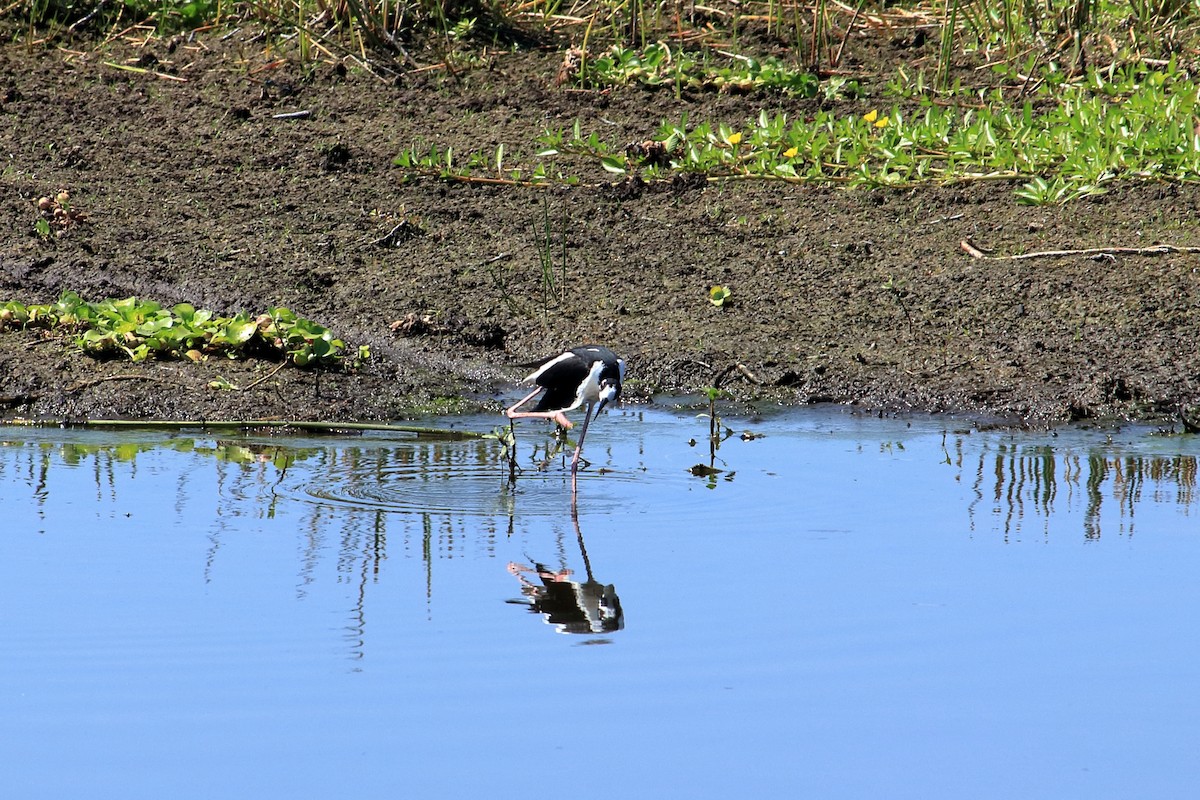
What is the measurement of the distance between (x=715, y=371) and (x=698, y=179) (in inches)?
80.1

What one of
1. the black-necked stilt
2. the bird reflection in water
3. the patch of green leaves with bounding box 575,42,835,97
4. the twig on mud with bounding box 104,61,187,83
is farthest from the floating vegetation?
the patch of green leaves with bounding box 575,42,835,97

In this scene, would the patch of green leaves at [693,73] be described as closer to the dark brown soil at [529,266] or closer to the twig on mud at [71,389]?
the dark brown soil at [529,266]

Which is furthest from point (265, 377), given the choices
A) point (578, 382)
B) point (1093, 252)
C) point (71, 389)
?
point (1093, 252)

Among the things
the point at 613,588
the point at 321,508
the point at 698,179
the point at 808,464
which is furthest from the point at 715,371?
the point at 613,588

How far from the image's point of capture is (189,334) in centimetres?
729

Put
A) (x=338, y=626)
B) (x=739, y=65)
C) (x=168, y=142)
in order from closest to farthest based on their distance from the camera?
(x=338, y=626) < (x=168, y=142) < (x=739, y=65)

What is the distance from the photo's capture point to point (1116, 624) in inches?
166

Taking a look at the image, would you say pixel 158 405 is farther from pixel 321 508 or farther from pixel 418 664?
pixel 418 664

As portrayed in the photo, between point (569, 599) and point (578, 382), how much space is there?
1.95 meters

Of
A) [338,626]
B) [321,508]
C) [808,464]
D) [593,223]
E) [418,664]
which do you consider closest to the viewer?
[418,664]

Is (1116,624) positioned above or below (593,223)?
below

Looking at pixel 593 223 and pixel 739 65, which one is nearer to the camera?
pixel 593 223

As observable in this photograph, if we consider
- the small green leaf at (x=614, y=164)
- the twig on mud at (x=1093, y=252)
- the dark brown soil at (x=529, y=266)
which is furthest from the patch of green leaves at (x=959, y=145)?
the twig on mud at (x=1093, y=252)

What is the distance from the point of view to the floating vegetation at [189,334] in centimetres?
726
